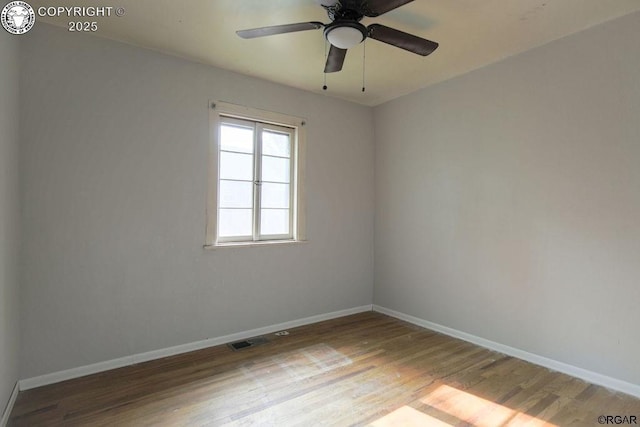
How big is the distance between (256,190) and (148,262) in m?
1.21

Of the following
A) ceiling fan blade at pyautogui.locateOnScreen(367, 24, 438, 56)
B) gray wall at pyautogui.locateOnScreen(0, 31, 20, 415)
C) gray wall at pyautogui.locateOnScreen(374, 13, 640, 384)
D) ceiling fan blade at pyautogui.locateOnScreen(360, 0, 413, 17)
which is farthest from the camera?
gray wall at pyautogui.locateOnScreen(374, 13, 640, 384)

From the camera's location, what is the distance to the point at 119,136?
2600mm

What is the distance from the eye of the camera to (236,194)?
3264mm

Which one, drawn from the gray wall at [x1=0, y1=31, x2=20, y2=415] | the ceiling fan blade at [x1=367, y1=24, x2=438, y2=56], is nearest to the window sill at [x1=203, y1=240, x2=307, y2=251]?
the gray wall at [x1=0, y1=31, x2=20, y2=415]

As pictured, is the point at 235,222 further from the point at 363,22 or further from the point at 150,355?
the point at 363,22

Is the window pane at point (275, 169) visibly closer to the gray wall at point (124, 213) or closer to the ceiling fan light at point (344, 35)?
the gray wall at point (124, 213)

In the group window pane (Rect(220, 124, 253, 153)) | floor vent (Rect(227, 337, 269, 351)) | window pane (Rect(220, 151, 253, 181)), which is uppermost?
window pane (Rect(220, 124, 253, 153))

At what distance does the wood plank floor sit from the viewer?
1.96 metres

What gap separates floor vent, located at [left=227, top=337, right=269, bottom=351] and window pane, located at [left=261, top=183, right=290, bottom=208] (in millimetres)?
1349

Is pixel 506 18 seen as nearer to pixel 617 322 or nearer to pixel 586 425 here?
pixel 617 322

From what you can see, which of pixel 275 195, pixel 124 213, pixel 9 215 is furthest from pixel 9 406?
pixel 275 195

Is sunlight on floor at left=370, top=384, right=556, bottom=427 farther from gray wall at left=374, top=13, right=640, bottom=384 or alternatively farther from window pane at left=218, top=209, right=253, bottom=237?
window pane at left=218, top=209, right=253, bottom=237

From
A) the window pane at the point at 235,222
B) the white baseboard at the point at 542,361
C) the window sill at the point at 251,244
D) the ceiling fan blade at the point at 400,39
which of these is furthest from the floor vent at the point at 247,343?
the ceiling fan blade at the point at 400,39

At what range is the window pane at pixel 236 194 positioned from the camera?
3.18 meters
